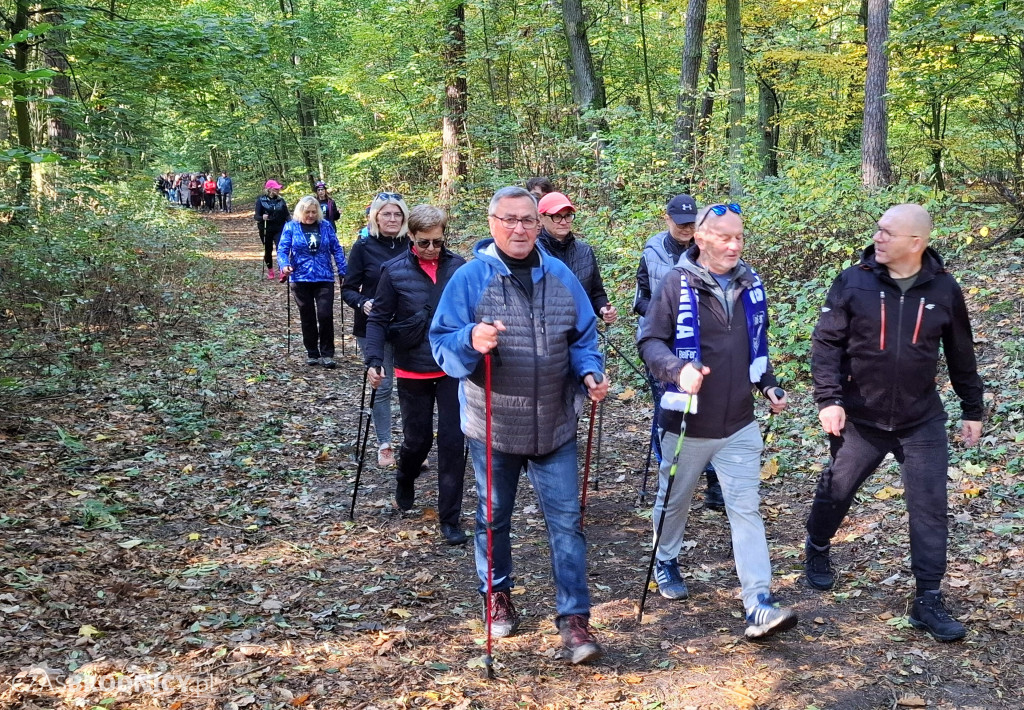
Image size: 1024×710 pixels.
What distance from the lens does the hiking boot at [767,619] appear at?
13.4 ft

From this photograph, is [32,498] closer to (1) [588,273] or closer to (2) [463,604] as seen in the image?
(2) [463,604]

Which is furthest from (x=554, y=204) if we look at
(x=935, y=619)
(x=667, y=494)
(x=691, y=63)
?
(x=691, y=63)

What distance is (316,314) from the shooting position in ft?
36.4

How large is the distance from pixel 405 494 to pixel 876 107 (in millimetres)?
10784

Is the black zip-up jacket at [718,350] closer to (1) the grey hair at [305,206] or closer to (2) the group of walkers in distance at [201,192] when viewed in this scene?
(1) the grey hair at [305,206]

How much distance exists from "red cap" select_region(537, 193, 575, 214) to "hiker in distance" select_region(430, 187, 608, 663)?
199 cm

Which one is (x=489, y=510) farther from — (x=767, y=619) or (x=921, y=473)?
(x=921, y=473)

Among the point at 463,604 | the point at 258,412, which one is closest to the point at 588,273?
the point at 463,604

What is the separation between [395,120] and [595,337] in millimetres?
21044

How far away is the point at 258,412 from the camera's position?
8.96 meters

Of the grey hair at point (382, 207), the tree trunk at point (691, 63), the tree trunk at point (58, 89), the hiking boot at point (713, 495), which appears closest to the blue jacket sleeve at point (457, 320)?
the hiking boot at point (713, 495)

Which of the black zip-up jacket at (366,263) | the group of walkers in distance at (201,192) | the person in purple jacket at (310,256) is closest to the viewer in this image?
the black zip-up jacket at (366,263)

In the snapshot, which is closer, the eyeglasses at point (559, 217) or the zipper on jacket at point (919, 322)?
the zipper on jacket at point (919, 322)

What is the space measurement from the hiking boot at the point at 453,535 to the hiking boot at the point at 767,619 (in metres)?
2.42
